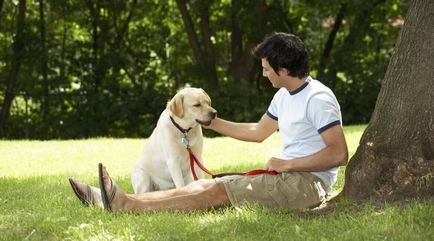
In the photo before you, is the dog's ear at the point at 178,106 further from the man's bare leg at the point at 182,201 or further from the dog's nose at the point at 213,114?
the man's bare leg at the point at 182,201

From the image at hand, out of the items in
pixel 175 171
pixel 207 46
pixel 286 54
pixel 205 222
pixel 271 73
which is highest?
pixel 207 46

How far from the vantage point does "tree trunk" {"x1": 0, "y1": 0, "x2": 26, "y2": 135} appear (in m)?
18.0

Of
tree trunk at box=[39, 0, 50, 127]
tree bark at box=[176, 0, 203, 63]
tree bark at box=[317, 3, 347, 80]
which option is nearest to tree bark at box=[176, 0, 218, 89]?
tree bark at box=[176, 0, 203, 63]

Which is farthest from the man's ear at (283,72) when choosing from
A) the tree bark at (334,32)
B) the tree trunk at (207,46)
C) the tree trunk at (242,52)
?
the tree bark at (334,32)

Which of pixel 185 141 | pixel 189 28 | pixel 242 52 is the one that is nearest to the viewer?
pixel 185 141

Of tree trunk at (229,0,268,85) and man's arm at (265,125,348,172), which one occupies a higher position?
tree trunk at (229,0,268,85)

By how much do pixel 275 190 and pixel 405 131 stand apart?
1089 mm

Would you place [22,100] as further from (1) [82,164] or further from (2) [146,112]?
(1) [82,164]

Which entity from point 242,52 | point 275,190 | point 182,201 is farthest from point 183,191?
point 242,52

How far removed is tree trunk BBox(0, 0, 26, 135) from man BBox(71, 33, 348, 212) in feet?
45.5

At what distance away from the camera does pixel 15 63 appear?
17953 millimetres

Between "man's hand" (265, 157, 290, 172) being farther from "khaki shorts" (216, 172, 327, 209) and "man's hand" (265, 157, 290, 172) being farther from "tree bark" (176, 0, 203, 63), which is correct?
"tree bark" (176, 0, 203, 63)

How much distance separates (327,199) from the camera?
5.16 meters

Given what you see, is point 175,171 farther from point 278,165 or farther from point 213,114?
point 278,165
